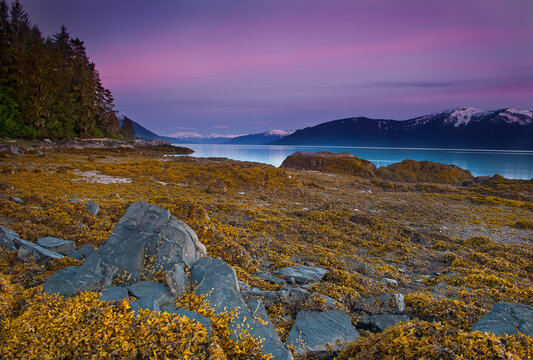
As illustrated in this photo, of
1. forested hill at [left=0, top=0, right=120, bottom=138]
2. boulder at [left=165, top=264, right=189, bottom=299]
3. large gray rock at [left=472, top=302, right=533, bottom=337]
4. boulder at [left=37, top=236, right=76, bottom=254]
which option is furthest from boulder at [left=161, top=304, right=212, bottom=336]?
forested hill at [left=0, top=0, right=120, bottom=138]

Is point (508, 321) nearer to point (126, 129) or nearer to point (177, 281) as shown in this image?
point (177, 281)

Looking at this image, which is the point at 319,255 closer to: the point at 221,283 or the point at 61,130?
the point at 221,283

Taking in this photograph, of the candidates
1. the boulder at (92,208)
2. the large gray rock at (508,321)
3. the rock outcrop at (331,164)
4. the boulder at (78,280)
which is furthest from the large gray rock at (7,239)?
the rock outcrop at (331,164)

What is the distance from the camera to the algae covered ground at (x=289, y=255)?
2832 mm

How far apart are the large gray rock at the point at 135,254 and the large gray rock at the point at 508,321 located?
4972 millimetres

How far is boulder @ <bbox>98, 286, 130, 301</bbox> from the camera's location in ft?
11.7

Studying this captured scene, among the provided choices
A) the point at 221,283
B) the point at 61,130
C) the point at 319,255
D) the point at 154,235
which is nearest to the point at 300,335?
the point at 221,283

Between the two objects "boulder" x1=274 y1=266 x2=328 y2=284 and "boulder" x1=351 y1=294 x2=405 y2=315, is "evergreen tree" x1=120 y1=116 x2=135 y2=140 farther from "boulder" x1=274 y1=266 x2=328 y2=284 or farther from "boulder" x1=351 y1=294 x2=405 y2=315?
"boulder" x1=351 y1=294 x2=405 y2=315

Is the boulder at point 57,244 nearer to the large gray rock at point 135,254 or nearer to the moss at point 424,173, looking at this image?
the large gray rock at point 135,254

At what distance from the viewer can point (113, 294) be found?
3717mm

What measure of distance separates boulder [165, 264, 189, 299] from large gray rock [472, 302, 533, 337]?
4469mm

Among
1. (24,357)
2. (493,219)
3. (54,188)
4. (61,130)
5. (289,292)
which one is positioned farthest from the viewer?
(61,130)

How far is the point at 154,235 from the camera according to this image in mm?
5254

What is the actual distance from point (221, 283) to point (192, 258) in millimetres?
1234
